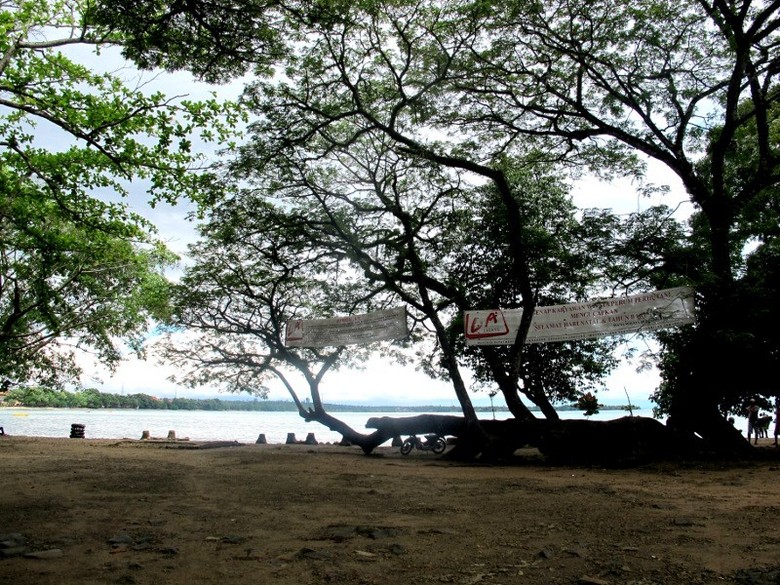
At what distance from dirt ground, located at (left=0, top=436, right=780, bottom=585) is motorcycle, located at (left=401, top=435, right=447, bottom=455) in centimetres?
633

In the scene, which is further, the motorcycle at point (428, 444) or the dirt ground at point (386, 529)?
the motorcycle at point (428, 444)

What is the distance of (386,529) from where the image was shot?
4.71 metres

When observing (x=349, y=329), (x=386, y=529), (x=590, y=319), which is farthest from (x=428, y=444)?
(x=386, y=529)

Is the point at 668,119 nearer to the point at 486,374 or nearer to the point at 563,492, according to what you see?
the point at 486,374

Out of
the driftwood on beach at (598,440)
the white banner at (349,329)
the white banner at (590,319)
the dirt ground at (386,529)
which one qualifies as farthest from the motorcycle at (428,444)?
the dirt ground at (386,529)

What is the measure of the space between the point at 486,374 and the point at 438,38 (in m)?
9.94

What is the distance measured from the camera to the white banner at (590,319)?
394 inches

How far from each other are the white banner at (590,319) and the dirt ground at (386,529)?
3061mm

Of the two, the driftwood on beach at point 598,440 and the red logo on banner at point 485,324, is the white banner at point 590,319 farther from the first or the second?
the driftwood on beach at point 598,440

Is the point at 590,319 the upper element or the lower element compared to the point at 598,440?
upper

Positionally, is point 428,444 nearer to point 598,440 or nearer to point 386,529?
point 598,440

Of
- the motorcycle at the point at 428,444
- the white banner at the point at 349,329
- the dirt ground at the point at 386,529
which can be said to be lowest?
the motorcycle at the point at 428,444

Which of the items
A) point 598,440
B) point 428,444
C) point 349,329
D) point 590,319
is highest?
point 590,319

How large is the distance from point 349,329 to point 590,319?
610cm
